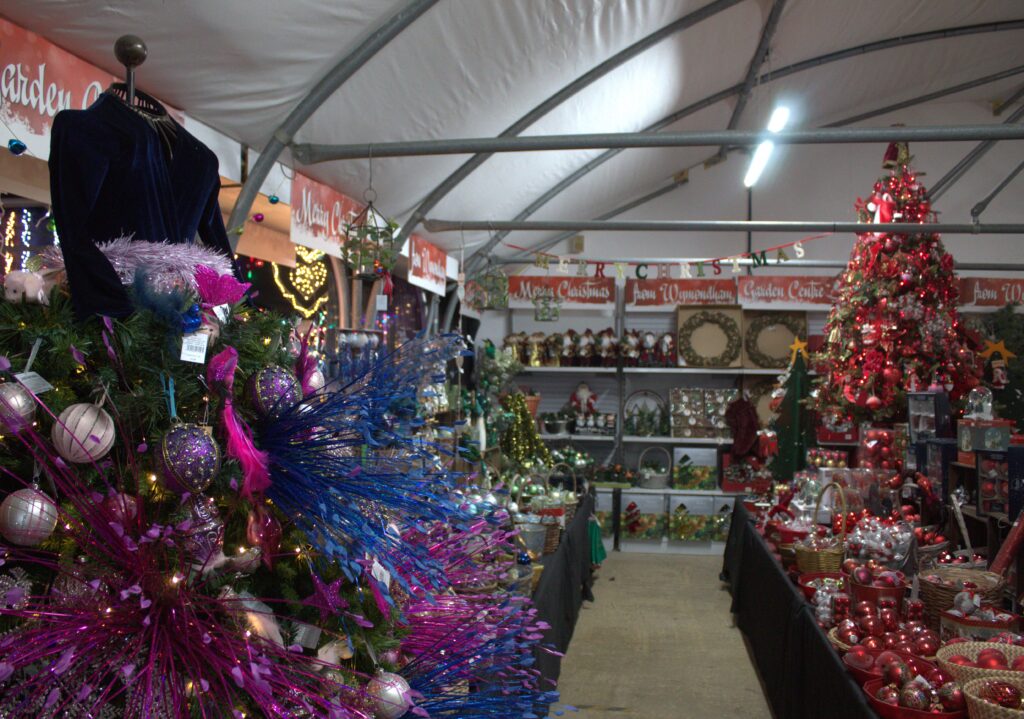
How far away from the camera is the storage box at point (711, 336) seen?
28.1 ft

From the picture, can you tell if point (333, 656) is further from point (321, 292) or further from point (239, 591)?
point (321, 292)

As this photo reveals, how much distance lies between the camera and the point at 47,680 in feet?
3.19

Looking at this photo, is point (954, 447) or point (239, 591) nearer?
point (239, 591)

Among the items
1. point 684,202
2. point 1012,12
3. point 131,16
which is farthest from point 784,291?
point 131,16

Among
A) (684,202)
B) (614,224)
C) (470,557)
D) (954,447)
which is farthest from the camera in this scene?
(684,202)

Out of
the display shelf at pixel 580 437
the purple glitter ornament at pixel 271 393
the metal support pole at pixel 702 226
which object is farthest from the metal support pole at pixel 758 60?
the purple glitter ornament at pixel 271 393

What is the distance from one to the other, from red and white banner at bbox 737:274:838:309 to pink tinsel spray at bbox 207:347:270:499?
25.7ft

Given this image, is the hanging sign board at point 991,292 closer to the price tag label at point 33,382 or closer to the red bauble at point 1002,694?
the red bauble at point 1002,694

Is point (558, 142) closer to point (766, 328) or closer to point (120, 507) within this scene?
point (120, 507)

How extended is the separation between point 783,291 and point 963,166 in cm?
207

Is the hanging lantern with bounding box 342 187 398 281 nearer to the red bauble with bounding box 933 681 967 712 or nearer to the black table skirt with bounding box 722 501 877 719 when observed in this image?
the black table skirt with bounding box 722 501 877 719

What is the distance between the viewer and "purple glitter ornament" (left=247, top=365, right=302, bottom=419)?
Result: 47.5 inches

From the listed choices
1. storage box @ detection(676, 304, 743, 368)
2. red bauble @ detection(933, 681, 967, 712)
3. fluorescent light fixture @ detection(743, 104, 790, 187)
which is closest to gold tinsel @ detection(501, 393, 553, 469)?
storage box @ detection(676, 304, 743, 368)

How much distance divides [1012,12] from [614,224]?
365cm
